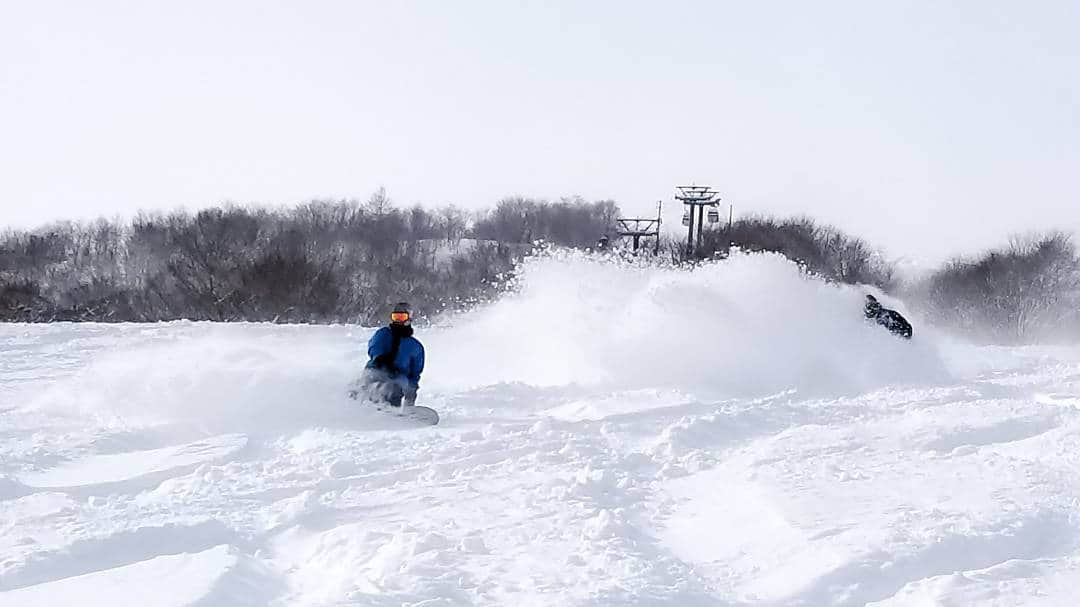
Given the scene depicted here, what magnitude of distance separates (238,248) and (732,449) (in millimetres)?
40273

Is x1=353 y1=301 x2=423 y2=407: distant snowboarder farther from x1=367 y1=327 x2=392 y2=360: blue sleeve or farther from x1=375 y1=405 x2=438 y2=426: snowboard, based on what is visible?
x1=375 y1=405 x2=438 y2=426: snowboard

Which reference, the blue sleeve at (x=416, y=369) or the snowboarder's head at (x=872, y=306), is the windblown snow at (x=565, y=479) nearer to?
the blue sleeve at (x=416, y=369)

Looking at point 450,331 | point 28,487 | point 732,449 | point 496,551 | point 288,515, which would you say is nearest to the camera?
point 496,551

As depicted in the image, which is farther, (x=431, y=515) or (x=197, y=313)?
(x=197, y=313)

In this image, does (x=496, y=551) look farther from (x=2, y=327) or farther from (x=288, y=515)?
(x=2, y=327)

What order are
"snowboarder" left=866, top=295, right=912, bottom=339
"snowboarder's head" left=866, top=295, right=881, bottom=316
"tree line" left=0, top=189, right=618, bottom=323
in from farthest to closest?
"tree line" left=0, top=189, right=618, bottom=323 → "snowboarder's head" left=866, top=295, right=881, bottom=316 → "snowboarder" left=866, top=295, right=912, bottom=339

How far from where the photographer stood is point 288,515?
18.3ft

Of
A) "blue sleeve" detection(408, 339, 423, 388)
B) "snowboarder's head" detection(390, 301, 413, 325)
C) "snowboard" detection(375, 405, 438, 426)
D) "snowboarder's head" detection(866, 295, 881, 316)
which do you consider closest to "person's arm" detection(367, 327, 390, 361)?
"snowboarder's head" detection(390, 301, 413, 325)

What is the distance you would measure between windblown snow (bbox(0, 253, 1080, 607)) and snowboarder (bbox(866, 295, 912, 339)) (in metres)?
1.79

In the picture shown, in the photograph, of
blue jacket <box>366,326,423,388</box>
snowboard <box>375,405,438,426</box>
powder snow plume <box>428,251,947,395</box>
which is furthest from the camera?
powder snow plume <box>428,251,947,395</box>

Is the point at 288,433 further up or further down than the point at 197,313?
further up

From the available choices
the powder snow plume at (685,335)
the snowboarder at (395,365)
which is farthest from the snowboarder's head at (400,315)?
the powder snow plume at (685,335)

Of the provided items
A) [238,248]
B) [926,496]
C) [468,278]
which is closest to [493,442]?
[926,496]

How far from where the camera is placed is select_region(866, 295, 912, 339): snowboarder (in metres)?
14.9
